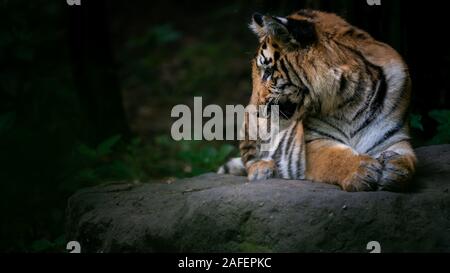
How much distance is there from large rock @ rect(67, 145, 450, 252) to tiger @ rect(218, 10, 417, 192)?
0.28 m

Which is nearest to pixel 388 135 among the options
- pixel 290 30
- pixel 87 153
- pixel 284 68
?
pixel 284 68

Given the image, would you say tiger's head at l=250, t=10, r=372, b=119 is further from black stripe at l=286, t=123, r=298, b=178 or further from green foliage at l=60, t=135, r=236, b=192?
green foliage at l=60, t=135, r=236, b=192

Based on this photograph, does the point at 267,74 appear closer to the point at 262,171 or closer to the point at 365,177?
the point at 262,171

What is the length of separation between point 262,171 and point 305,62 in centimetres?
82

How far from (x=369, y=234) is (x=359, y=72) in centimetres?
117

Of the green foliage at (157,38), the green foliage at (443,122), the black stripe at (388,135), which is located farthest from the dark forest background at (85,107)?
the green foliage at (157,38)

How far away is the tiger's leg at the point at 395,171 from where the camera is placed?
3.77m

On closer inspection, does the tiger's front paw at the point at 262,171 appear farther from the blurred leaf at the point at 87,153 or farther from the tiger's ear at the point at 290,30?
the blurred leaf at the point at 87,153

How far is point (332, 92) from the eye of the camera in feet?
13.7

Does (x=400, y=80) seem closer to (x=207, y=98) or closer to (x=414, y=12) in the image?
(x=414, y=12)

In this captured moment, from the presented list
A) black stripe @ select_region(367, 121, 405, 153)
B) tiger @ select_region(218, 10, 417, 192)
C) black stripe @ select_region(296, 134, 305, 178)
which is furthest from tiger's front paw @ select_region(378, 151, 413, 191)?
black stripe @ select_region(296, 134, 305, 178)

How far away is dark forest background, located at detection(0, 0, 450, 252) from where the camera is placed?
5387 mm

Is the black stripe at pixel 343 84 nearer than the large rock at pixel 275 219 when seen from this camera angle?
No

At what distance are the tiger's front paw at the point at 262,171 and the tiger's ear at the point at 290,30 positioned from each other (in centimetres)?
85
